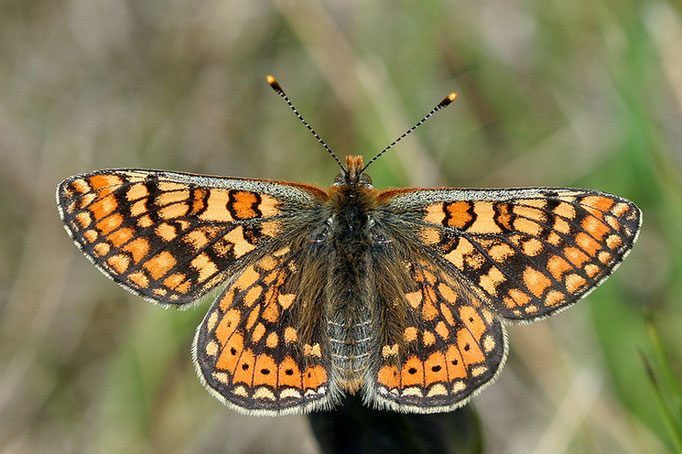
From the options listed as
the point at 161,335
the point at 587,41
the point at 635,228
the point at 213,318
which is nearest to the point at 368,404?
the point at 213,318

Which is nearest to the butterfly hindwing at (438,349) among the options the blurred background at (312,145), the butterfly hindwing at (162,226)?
the butterfly hindwing at (162,226)

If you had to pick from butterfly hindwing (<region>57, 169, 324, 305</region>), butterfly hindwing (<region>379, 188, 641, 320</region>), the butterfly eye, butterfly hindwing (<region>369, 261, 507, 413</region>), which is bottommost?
butterfly hindwing (<region>369, 261, 507, 413</region>)

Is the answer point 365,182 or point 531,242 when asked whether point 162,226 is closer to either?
point 365,182

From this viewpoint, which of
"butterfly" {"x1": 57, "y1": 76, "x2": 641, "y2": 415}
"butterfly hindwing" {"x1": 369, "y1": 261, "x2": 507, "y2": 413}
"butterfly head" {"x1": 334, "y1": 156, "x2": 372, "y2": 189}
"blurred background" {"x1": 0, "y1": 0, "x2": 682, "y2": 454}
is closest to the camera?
"butterfly hindwing" {"x1": 369, "y1": 261, "x2": 507, "y2": 413}

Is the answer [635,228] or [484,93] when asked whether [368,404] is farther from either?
[484,93]

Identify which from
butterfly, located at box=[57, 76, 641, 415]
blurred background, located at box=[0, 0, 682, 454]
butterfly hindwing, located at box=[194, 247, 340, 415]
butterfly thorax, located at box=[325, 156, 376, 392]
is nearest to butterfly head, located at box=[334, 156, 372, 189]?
butterfly thorax, located at box=[325, 156, 376, 392]

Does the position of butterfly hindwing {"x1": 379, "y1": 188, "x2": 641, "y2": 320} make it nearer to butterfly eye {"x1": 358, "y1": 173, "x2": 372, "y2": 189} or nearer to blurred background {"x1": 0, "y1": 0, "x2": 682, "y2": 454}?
butterfly eye {"x1": 358, "y1": 173, "x2": 372, "y2": 189}

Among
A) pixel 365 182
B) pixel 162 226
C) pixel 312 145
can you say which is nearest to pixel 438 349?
pixel 365 182
